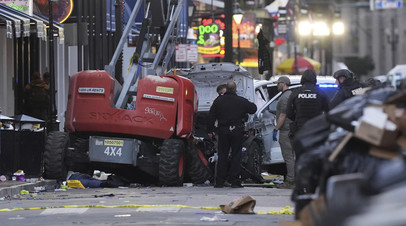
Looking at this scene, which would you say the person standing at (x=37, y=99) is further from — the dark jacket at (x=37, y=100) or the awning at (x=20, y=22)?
the awning at (x=20, y=22)

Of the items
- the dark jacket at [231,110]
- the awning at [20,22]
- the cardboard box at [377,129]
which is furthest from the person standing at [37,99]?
the cardboard box at [377,129]

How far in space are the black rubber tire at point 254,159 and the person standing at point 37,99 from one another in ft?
23.8

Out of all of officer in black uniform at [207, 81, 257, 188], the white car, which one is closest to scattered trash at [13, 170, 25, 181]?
officer in black uniform at [207, 81, 257, 188]

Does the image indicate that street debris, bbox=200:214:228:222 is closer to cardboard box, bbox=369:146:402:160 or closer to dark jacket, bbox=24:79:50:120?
cardboard box, bbox=369:146:402:160

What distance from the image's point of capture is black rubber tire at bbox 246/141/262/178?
832 inches

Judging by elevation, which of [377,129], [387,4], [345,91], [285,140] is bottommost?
[285,140]

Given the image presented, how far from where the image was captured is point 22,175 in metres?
20.1

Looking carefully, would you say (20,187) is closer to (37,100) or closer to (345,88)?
(345,88)

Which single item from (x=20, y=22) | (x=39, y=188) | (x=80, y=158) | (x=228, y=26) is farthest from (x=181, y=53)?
(x=39, y=188)

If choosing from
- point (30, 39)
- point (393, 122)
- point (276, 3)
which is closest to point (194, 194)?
point (393, 122)

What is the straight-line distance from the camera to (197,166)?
20.6 m

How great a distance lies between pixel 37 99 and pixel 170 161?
328 inches

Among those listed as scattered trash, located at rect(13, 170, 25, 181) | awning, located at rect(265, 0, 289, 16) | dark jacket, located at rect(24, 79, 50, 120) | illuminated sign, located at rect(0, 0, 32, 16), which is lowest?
scattered trash, located at rect(13, 170, 25, 181)

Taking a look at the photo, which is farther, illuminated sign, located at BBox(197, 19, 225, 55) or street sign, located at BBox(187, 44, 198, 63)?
illuminated sign, located at BBox(197, 19, 225, 55)
